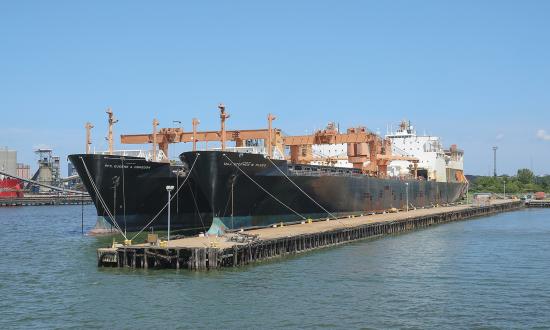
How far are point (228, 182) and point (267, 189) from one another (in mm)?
3067

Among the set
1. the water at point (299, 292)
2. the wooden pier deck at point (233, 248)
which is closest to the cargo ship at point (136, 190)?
the water at point (299, 292)

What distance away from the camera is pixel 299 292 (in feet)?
68.8

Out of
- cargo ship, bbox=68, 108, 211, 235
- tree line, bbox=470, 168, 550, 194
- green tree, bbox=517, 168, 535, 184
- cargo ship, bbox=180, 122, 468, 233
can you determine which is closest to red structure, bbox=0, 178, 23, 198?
cargo ship, bbox=180, 122, 468, 233

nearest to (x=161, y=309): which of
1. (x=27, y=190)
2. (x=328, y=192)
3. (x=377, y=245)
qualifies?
(x=377, y=245)

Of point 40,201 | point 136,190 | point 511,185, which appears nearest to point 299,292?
point 136,190

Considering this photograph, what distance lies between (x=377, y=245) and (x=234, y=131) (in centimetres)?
1355

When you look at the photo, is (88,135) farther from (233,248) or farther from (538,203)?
(538,203)

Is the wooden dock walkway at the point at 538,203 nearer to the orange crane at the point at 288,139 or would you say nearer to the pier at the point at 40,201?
the orange crane at the point at 288,139

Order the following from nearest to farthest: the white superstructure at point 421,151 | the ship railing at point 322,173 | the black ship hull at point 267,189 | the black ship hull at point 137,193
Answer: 1. the black ship hull at point 267,189
2. the black ship hull at point 137,193
3. the ship railing at point 322,173
4. the white superstructure at point 421,151

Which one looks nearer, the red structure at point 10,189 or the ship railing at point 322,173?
the ship railing at point 322,173

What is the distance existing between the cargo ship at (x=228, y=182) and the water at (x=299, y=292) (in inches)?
226

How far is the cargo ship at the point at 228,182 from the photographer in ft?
112

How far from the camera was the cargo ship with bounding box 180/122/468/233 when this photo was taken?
33.8m

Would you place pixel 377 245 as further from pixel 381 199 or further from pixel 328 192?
pixel 381 199
